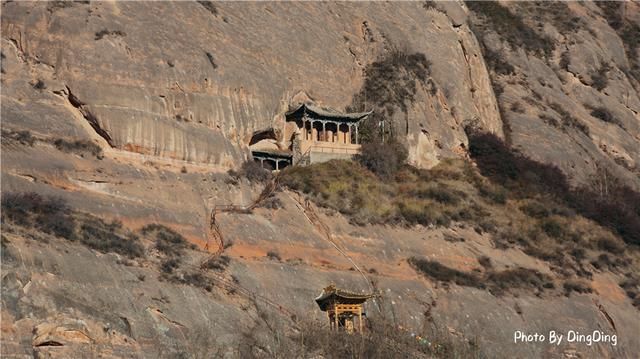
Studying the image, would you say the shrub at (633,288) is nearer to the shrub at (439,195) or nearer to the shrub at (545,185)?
the shrub at (545,185)

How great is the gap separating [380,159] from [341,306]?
17.0 m

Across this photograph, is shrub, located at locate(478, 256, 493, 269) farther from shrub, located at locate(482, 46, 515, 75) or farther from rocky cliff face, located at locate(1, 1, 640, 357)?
shrub, located at locate(482, 46, 515, 75)

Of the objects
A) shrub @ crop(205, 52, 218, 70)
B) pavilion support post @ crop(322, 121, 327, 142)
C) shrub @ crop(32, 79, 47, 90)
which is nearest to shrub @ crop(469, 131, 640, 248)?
pavilion support post @ crop(322, 121, 327, 142)

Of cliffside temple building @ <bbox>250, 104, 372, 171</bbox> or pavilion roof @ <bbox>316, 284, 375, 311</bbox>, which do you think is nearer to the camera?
pavilion roof @ <bbox>316, 284, 375, 311</bbox>

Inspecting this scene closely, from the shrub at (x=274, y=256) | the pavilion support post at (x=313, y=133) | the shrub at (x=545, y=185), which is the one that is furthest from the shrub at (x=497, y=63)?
the shrub at (x=274, y=256)

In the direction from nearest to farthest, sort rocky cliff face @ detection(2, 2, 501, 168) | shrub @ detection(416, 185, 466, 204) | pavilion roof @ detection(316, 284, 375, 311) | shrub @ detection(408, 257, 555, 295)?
A: pavilion roof @ detection(316, 284, 375, 311) < rocky cliff face @ detection(2, 2, 501, 168) < shrub @ detection(408, 257, 555, 295) < shrub @ detection(416, 185, 466, 204)

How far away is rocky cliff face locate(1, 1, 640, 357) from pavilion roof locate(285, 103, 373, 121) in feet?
2.94

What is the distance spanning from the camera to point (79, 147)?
2297 inches

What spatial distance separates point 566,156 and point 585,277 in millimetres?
14264

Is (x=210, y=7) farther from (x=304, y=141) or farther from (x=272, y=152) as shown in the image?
(x=304, y=141)

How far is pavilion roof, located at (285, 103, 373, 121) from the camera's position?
229 feet

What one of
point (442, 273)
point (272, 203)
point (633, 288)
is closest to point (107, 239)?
point (272, 203)

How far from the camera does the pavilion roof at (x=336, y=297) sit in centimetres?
5534

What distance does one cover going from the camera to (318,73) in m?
73.2
